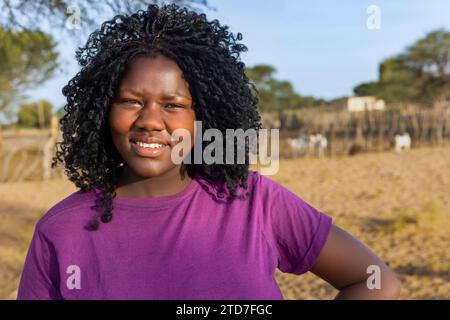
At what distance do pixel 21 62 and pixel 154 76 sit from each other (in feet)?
51.3

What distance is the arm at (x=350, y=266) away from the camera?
1.39 m

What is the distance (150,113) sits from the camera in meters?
1.37

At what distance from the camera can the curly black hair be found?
56.1 inches

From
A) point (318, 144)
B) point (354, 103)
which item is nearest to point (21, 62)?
point (318, 144)

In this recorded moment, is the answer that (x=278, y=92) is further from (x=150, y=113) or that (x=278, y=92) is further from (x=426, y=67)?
(x=150, y=113)

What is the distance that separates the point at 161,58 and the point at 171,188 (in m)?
0.36

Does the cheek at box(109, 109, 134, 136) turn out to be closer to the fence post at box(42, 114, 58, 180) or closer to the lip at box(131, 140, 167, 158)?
the lip at box(131, 140, 167, 158)

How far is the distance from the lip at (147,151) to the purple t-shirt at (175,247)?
5.0 inches

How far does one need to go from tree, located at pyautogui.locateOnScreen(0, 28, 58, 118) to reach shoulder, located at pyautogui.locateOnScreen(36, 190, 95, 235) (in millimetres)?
4761

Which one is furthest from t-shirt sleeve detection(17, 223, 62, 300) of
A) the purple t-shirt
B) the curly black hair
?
the curly black hair

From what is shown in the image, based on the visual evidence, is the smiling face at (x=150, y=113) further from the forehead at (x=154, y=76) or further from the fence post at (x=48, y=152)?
the fence post at (x=48, y=152)
